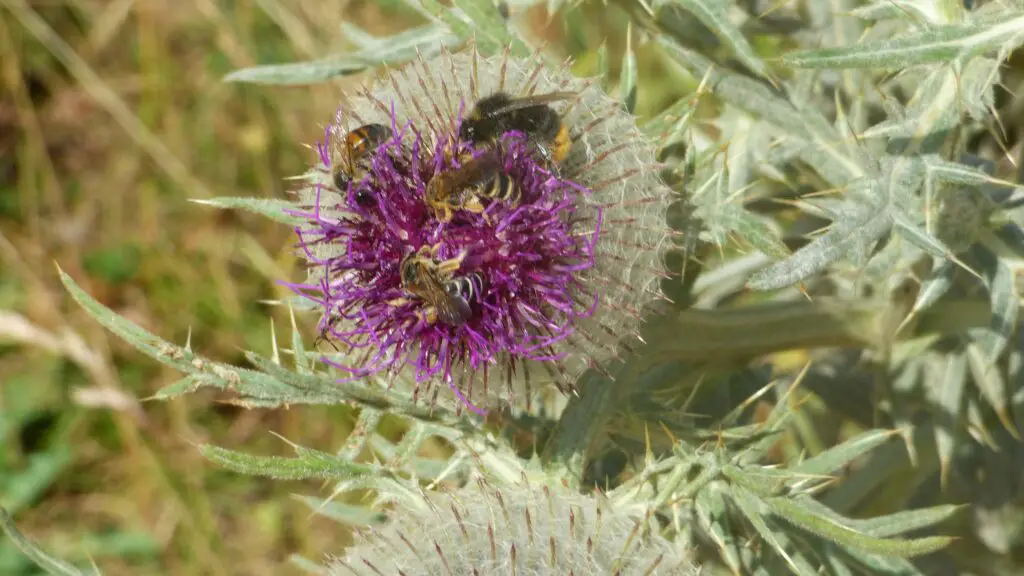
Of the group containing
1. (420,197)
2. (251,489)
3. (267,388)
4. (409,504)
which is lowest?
(251,489)

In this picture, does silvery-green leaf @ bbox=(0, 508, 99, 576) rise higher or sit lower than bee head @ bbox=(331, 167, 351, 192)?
lower

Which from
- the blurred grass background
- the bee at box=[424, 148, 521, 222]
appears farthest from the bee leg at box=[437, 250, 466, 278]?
the blurred grass background

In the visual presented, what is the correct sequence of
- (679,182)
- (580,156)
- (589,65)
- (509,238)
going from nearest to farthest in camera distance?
(509,238), (580,156), (679,182), (589,65)

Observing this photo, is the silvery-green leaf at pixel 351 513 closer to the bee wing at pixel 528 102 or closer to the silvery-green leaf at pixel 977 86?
the bee wing at pixel 528 102

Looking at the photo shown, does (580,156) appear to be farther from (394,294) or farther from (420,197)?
(394,294)

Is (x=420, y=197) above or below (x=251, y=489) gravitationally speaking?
above

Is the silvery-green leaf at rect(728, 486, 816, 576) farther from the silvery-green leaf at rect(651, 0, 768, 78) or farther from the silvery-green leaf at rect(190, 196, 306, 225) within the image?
the silvery-green leaf at rect(190, 196, 306, 225)

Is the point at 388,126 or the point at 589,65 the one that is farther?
the point at 589,65

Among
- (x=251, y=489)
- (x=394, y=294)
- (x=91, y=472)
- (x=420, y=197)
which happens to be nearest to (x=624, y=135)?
(x=420, y=197)

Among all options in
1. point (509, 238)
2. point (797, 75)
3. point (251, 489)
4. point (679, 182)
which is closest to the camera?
point (509, 238)
